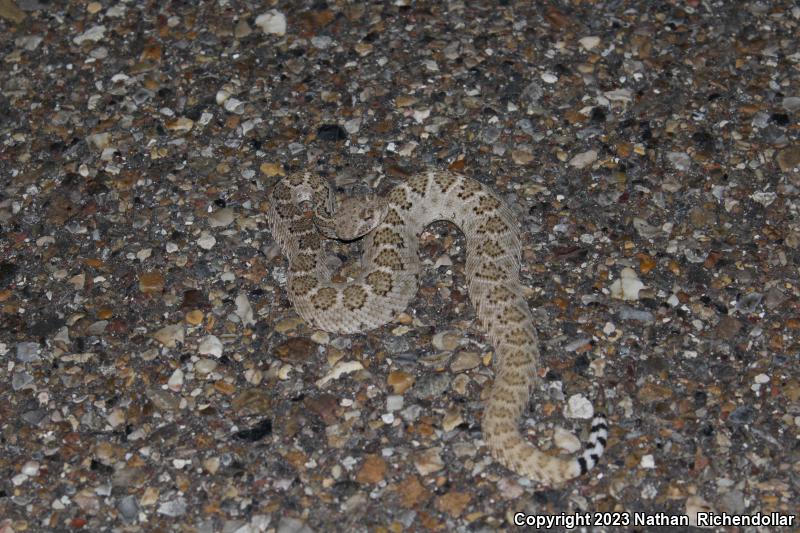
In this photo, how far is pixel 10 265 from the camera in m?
8.31

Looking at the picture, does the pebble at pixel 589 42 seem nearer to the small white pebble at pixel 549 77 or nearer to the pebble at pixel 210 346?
the small white pebble at pixel 549 77

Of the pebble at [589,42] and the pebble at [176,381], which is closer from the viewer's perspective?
the pebble at [176,381]

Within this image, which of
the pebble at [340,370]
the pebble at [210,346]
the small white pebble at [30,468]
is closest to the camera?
the small white pebble at [30,468]

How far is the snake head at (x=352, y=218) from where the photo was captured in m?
8.12

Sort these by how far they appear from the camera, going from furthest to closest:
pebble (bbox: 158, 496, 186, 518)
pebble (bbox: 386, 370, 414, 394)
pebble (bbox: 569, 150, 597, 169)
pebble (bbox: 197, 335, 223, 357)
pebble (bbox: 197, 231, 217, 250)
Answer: pebble (bbox: 569, 150, 597, 169)
pebble (bbox: 197, 231, 217, 250)
pebble (bbox: 197, 335, 223, 357)
pebble (bbox: 386, 370, 414, 394)
pebble (bbox: 158, 496, 186, 518)

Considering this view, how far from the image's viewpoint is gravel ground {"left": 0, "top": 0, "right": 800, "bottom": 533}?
21.4 ft

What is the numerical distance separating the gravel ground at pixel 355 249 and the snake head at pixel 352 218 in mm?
493

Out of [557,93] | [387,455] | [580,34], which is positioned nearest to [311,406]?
[387,455]

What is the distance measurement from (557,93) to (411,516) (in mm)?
4911

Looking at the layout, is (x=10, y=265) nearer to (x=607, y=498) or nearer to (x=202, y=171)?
(x=202, y=171)

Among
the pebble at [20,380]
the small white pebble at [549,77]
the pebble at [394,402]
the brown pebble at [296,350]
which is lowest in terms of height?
the pebble at [394,402]

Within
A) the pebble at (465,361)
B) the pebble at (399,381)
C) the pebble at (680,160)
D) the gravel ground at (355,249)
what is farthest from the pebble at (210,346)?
the pebble at (680,160)

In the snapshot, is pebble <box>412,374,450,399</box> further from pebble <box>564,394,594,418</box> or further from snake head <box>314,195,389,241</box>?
snake head <box>314,195,389,241</box>

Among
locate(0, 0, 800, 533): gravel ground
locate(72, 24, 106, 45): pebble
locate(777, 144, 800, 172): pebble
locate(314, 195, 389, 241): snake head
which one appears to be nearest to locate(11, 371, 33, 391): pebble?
locate(0, 0, 800, 533): gravel ground
